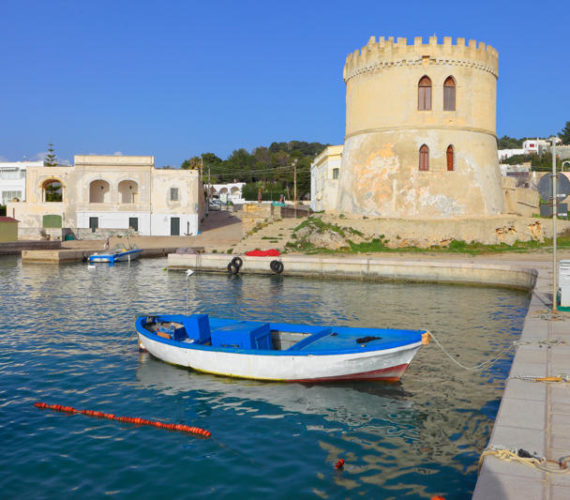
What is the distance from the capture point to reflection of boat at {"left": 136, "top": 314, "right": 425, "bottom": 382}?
32.2ft

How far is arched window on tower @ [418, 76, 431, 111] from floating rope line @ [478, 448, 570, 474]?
30.2 metres

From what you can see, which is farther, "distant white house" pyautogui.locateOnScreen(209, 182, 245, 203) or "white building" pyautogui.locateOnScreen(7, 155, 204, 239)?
"distant white house" pyautogui.locateOnScreen(209, 182, 245, 203)

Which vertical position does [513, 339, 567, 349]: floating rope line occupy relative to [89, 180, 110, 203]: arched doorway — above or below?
below

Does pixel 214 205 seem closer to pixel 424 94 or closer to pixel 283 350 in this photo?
pixel 424 94

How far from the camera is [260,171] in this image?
105 m

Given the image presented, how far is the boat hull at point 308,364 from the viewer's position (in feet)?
32.1

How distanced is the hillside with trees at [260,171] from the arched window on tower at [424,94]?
44.0 m

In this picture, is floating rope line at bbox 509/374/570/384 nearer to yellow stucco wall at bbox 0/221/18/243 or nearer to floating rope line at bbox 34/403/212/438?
floating rope line at bbox 34/403/212/438

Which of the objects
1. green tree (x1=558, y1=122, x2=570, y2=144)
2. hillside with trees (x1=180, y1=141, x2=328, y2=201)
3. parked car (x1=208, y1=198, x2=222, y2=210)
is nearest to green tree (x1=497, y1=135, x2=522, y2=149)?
green tree (x1=558, y1=122, x2=570, y2=144)

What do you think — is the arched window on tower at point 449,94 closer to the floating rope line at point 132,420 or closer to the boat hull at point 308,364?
the boat hull at point 308,364

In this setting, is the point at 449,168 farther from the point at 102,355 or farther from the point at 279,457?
the point at 279,457

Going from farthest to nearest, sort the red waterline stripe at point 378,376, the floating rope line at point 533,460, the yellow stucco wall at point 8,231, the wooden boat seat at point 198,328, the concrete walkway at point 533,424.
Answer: the yellow stucco wall at point 8,231, the wooden boat seat at point 198,328, the red waterline stripe at point 378,376, the floating rope line at point 533,460, the concrete walkway at point 533,424

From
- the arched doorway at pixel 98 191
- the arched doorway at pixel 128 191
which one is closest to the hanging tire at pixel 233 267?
the arched doorway at pixel 98 191

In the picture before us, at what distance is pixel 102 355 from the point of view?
12.4 m
